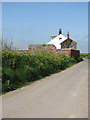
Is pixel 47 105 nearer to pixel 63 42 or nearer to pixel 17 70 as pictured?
pixel 17 70

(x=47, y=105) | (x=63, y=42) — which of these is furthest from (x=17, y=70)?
(x=63, y=42)

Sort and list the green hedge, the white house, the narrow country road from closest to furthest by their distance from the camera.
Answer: the narrow country road, the green hedge, the white house

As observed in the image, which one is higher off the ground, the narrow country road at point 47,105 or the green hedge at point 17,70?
the green hedge at point 17,70

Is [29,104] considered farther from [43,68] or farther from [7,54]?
[43,68]

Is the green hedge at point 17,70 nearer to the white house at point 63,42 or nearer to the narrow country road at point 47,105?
the narrow country road at point 47,105

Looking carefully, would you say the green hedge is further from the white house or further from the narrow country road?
the white house

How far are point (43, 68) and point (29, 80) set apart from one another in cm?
236

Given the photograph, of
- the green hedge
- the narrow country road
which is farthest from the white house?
the narrow country road

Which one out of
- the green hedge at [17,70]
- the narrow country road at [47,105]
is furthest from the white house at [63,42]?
the narrow country road at [47,105]

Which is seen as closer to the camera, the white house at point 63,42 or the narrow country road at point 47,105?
the narrow country road at point 47,105

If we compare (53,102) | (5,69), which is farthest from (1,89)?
(53,102)

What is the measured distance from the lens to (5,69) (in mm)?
7930

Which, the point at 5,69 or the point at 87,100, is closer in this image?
the point at 87,100

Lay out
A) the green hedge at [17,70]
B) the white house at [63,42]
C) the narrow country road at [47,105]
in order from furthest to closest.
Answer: the white house at [63,42]
the green hedge at [17,70]
the narrow country road at [47,105]
